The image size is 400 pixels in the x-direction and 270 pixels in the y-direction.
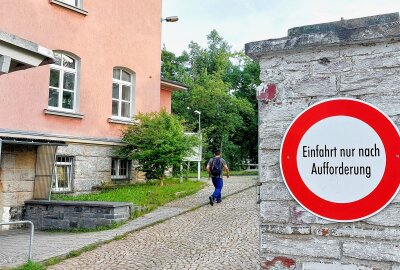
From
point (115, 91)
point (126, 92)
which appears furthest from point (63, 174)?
point (126, 92)

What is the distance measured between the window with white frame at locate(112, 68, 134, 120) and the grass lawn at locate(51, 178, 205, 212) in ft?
9.42

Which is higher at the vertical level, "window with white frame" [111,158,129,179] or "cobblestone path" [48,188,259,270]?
"window with white frame" [111,158,129,179]

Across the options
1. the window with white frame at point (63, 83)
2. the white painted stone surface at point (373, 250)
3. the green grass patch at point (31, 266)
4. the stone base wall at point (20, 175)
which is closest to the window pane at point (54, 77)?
the window with white frame at point (63, 83)

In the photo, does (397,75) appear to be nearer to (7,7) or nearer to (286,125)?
(286,125)

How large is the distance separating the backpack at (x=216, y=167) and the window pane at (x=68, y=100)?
520cm

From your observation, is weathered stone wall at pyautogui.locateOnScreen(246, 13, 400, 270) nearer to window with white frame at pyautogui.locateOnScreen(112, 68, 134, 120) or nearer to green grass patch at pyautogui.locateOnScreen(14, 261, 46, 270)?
green grass patch at pyautogui.locateOnScreen(14, 261, 46, 270)

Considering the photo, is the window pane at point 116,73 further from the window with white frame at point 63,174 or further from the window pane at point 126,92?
the window with white frame at point 63,174

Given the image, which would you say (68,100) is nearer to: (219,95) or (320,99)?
(320,99)

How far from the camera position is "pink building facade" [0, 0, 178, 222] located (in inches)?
492

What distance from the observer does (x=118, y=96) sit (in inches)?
664

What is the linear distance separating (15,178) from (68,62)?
4.53 meters

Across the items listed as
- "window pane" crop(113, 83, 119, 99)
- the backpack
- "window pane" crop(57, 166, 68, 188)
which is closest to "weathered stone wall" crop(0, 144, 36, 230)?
"window pane" crop(57, 166, 68, 188)

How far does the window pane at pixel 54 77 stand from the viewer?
14.1m

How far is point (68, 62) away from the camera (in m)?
14.8
